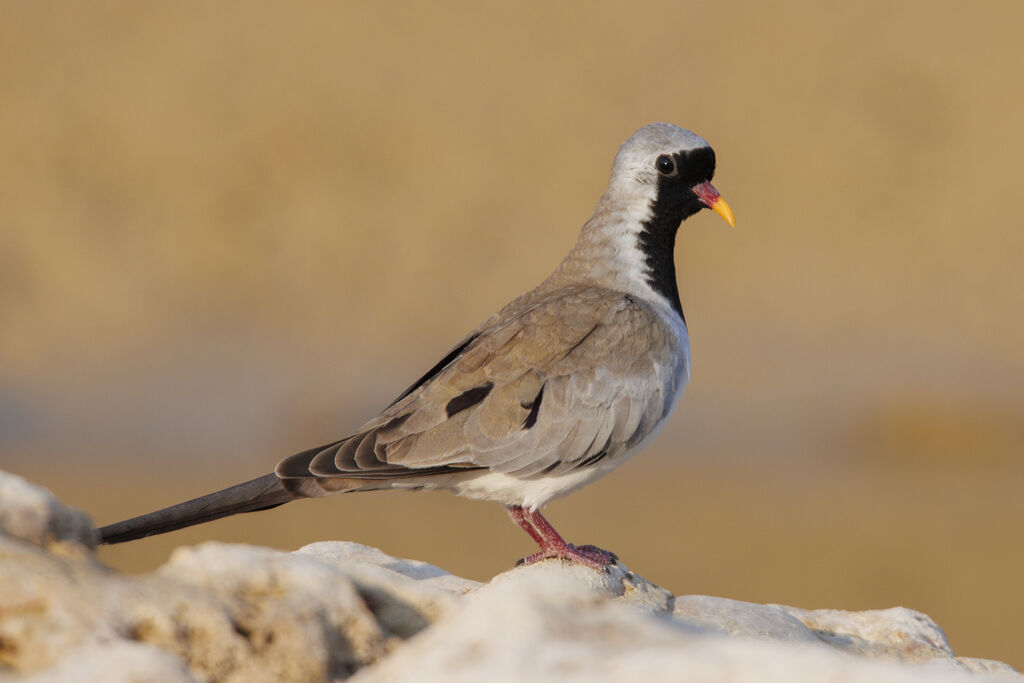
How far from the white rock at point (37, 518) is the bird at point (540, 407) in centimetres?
183

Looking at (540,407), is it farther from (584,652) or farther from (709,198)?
(584,652)

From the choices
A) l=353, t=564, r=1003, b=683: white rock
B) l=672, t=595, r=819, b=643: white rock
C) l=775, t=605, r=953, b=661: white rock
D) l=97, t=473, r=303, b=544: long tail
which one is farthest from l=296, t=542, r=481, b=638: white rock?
l=775, t=605, r=953, b=661: white rock

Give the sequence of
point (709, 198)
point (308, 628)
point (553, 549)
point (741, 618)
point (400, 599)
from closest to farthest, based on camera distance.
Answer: point (308, 628) → point (400, 599) → point (741, 618) → point (553, 549) → point (709, 198)

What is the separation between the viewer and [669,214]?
7.43 m

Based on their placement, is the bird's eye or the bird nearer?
the bird

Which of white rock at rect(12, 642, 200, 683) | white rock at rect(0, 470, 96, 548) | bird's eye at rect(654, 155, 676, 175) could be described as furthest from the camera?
bird's eye at rect(654, 155, 676, 175)

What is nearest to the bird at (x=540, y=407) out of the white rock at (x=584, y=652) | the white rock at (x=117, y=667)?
the white rock at (x=117, y=667)

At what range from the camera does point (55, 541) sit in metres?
3.83

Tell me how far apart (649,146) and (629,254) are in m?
0.58

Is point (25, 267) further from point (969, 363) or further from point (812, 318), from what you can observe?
point (969, 363)

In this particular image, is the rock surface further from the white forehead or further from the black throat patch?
the white forehead

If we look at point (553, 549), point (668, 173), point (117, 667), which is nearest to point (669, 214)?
point (668, 173)

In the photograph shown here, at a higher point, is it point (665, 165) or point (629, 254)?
point (665, 165)

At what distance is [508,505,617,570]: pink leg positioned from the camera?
6324 mm
